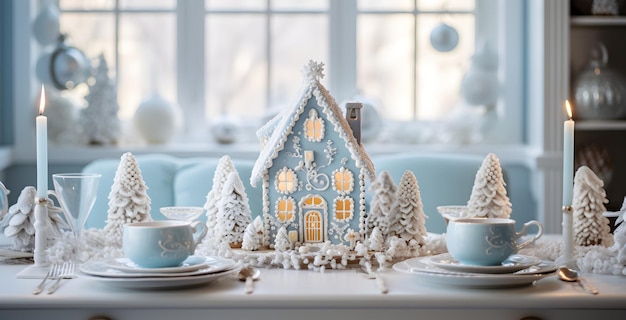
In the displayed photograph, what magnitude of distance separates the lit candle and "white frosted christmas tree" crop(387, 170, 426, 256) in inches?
11.3

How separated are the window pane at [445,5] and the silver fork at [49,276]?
8.67 ft

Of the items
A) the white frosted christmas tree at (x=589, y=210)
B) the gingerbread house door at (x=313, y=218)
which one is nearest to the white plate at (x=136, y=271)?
the gingerbread house door at (x=313, y=218)

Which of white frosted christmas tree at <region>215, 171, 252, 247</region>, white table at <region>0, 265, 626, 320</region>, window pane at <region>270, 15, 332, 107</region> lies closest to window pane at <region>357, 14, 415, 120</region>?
window pane at <region>270, 15, 332, 107</region>

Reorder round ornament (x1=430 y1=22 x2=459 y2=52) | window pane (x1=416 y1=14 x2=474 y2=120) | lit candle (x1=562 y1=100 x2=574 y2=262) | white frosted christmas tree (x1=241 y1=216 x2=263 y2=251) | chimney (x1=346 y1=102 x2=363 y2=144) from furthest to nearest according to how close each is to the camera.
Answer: window pane (x1=416 y1=14 x2=474 y2=120) → round ornament (x1=430 y1=22 x2=459 y2=52) → chimney (x1=346 y1=102 x2=363 y2=144) → white frosted christmas tree (x1=241 y1=216 x2=263 y2=251) → lit candle (x1=562 y1=100 x2=574 y2=262)

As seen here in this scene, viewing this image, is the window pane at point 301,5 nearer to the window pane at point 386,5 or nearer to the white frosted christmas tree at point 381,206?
the window pane at point 386,5

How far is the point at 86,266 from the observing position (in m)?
1.55

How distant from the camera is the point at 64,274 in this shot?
5.21 ft

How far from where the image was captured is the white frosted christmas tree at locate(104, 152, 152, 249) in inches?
72.7

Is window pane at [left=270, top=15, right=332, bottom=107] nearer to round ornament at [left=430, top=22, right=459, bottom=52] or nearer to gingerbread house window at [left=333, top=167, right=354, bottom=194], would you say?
round ornament at [left=430, top=22, right=459, bottom=52]

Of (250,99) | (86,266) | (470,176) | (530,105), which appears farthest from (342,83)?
(86,266)

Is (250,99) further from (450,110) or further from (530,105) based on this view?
(530,105)

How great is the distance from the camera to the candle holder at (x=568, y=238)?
1.65 m

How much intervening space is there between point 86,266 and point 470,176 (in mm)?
1716

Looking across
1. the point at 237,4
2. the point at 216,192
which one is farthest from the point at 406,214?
the point at 237,4
